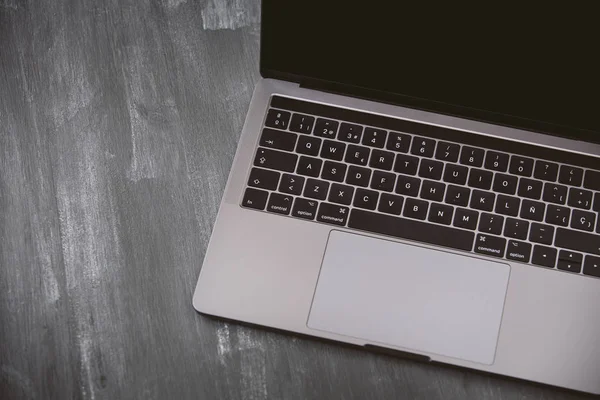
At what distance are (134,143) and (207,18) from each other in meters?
0.20

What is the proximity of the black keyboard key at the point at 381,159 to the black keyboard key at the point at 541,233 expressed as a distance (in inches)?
7.0

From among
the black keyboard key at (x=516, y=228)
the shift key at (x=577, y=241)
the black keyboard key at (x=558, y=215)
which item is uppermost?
the black keyboard key at (x=558, y=215)

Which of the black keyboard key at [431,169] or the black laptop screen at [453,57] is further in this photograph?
the black keyboard key at [431,169]

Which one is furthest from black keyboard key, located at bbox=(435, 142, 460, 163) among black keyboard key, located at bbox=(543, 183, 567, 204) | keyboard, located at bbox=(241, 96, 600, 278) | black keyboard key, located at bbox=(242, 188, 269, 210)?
black keyboard key, located at bbox=(242, 188, 269, 210)

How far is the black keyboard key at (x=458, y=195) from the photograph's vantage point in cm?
69

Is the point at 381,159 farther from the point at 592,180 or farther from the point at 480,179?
the point at 592,180

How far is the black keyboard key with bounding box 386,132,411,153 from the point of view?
710mm

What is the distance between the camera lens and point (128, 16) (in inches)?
31.5

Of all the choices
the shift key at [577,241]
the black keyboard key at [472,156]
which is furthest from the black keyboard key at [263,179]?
the shift key at [577,241]

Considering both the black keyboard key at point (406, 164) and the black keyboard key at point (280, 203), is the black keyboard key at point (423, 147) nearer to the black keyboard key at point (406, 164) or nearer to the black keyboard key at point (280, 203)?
the black keyboard key at point (406, 164)

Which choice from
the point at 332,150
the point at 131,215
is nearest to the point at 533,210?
the point at 332,150

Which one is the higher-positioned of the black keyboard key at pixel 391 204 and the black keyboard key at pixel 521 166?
the black keyboard key at pixel 521 166

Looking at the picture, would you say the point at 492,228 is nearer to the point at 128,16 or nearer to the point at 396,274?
the point at 396,274

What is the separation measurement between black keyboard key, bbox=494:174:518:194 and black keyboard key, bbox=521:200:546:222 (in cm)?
2
